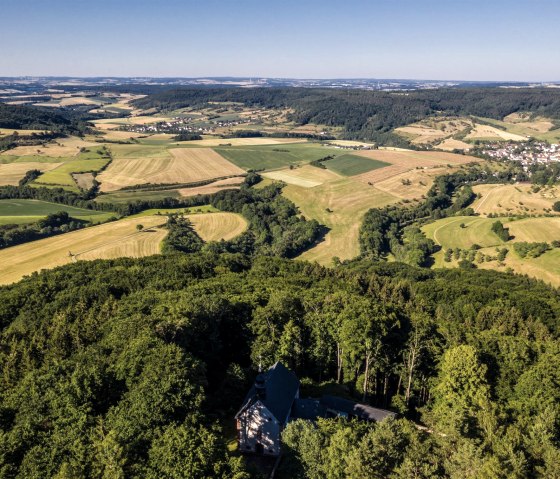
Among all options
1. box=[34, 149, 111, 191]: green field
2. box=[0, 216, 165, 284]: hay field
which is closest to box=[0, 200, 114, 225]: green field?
box=[0, 216, 165, 284]: hay field

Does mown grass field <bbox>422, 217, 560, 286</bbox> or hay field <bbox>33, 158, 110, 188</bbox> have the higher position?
hay field <bbox>33, 158, 110, 188</bbox>

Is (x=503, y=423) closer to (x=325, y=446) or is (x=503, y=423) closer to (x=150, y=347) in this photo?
(x=325, y=446)

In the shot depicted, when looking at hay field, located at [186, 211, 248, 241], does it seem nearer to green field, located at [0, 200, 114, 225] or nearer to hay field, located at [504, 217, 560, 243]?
green field, located at [0, 200, 114, 225]

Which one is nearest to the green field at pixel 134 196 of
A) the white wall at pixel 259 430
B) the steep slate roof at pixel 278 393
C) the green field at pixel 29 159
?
the green field at pixel 29 159

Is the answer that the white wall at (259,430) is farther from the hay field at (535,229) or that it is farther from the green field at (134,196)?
the green field at (134,196)

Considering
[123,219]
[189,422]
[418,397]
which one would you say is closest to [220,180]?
[123,219]

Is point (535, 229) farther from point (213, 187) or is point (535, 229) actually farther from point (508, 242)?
point (213, 187)
